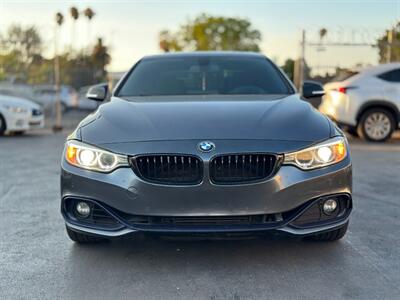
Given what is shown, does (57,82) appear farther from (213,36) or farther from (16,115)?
(213,36)

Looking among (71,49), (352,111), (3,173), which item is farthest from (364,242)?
(71,49)

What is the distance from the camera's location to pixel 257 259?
357 centimetres

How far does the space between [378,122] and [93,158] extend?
28.2 ft

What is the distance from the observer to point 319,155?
326cm

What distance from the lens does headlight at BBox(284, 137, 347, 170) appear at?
3189 millimetres

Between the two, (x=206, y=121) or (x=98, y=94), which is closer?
(x=206, y=121)

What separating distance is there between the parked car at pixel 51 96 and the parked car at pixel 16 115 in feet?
28.1

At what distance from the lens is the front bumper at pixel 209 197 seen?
3096 mm

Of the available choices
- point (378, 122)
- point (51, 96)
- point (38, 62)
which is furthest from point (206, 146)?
point (38, 62)

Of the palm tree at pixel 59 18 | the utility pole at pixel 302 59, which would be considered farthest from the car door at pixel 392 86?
the palm tree at pixel 59 18

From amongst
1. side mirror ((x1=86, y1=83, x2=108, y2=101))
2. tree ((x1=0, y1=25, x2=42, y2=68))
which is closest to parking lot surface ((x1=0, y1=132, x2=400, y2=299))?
side mirror ((x1=86, y1=83, x2=108, y2=101))

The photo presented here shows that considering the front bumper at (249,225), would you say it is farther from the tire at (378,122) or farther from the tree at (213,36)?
the tree at (213,36)

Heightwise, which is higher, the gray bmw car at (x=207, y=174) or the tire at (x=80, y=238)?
the gray bmw car at (x=207, y=174)

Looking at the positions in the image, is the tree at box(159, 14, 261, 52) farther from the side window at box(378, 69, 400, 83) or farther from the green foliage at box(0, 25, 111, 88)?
the side window at box(378, 69, 400, 83)
